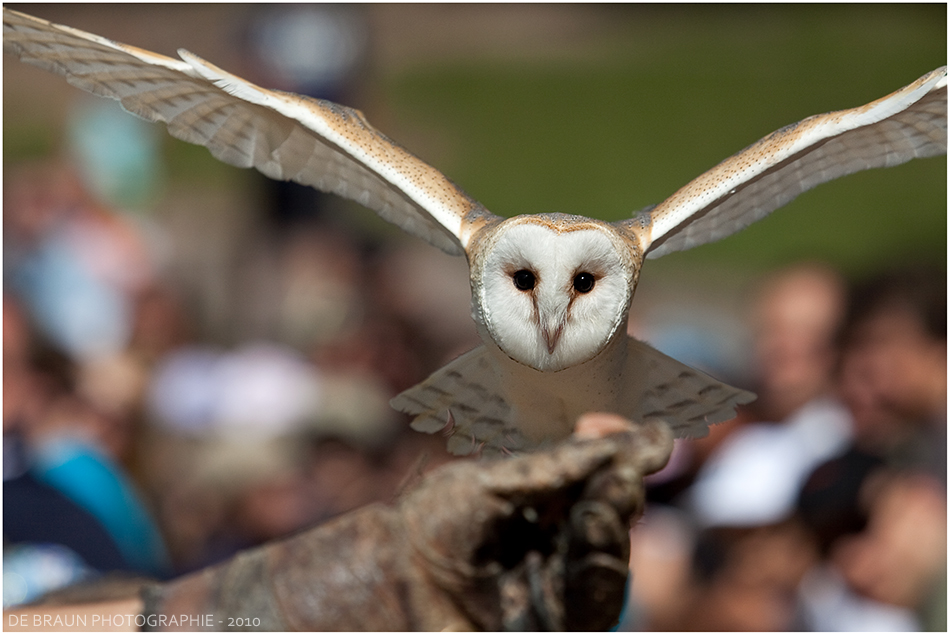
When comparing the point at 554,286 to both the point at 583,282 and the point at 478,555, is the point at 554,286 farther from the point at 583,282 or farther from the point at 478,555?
the point at 478,555

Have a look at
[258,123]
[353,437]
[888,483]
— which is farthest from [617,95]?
[258,123]

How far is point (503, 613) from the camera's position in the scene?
103cm

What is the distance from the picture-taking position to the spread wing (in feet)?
5.32

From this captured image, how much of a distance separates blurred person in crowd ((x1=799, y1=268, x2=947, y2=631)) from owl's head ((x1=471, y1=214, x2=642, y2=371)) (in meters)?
1.29

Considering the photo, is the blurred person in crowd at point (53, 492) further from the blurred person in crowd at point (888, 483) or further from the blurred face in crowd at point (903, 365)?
the blurred face in crowd at point (903, 365)

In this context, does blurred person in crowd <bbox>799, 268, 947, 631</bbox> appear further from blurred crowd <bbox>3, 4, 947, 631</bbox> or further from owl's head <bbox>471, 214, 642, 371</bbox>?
owl's head <bbox>471, 214, 642, 371</bbox>

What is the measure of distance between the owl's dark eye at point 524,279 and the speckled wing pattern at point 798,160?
0.25 meters

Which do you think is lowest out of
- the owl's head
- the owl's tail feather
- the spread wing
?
the owl's tail feather

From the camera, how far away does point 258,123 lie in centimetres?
175

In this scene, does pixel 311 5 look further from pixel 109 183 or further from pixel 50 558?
pixel 50 558

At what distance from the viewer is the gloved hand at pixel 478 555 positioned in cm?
97

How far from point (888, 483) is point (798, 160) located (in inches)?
44.0

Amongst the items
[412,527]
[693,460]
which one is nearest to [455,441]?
[412,527]

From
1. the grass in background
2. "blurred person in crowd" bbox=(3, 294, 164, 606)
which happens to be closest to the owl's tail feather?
"blurred person in crowd" bbox=(3, 294, 164, 606)
